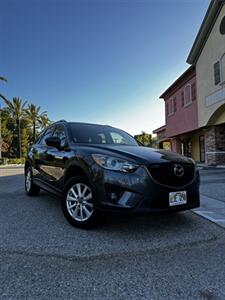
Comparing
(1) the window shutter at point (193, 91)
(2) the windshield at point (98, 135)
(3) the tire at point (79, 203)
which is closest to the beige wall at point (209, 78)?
(1) the window shutter at point (193, 91)

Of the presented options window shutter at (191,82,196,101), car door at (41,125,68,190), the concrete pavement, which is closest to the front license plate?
the concrete pavement

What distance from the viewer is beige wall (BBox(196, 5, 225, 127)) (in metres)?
12.8

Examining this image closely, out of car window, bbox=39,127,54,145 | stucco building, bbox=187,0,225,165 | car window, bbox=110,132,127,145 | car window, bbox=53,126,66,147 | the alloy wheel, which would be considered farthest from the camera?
stucco building, bbox=187,0,225,165

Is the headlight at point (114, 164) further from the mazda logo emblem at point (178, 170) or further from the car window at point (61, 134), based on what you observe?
the car window at point (61, 134)

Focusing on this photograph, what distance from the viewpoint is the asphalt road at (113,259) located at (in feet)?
6.49

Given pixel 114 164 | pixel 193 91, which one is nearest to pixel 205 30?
pixel 193 91

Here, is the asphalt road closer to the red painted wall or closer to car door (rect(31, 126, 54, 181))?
car door (rect(31, 126, 54, 181))

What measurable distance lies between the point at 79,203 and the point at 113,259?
1.13 metres

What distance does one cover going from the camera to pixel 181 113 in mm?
18125

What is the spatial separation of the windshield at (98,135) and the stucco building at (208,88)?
31.4 ft

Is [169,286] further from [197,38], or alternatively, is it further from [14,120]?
[14,120]

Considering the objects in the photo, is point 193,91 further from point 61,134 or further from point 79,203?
point 79,203

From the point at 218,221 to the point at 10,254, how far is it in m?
3.15

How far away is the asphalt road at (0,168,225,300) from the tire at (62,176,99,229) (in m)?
0.14
